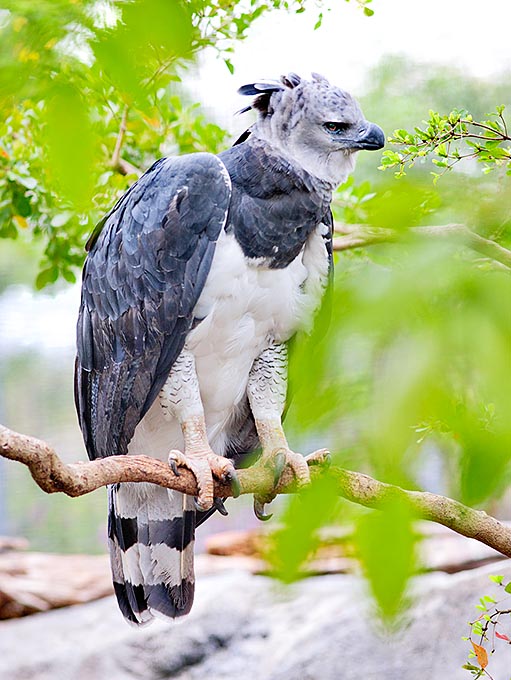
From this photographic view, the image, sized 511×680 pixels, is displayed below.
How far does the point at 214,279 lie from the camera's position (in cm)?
112

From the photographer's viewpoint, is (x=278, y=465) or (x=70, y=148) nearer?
(x=70, y=148)

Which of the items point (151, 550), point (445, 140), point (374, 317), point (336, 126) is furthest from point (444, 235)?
point (151, 550)

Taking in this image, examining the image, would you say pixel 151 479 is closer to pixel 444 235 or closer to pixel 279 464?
pixel 279 464

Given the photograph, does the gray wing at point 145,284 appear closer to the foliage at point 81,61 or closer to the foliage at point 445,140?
the foliage at point 445,140

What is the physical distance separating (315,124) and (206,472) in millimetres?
459

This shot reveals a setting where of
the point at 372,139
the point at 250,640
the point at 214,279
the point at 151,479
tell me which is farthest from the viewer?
the point at 250,640

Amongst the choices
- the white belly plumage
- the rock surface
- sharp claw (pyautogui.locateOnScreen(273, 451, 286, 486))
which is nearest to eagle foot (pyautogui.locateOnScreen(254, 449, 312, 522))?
sharp claw (pyautogui.locateOnScreen(273, 451, 286, 486))

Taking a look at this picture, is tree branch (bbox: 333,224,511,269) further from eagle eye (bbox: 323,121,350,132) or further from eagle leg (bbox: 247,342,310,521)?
eagle leg (bbox: 247,342,310,521)

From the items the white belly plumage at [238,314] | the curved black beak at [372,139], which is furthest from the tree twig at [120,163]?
the curved black beak at [372,139]

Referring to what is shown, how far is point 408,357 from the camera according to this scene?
29cm

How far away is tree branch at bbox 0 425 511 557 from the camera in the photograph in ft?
2.30

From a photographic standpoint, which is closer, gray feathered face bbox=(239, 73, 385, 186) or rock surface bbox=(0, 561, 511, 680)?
gray feathered face bbox=(239, 73, 385, 186)

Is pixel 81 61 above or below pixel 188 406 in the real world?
above

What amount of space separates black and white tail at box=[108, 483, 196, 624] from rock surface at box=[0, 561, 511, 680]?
3.50ft
